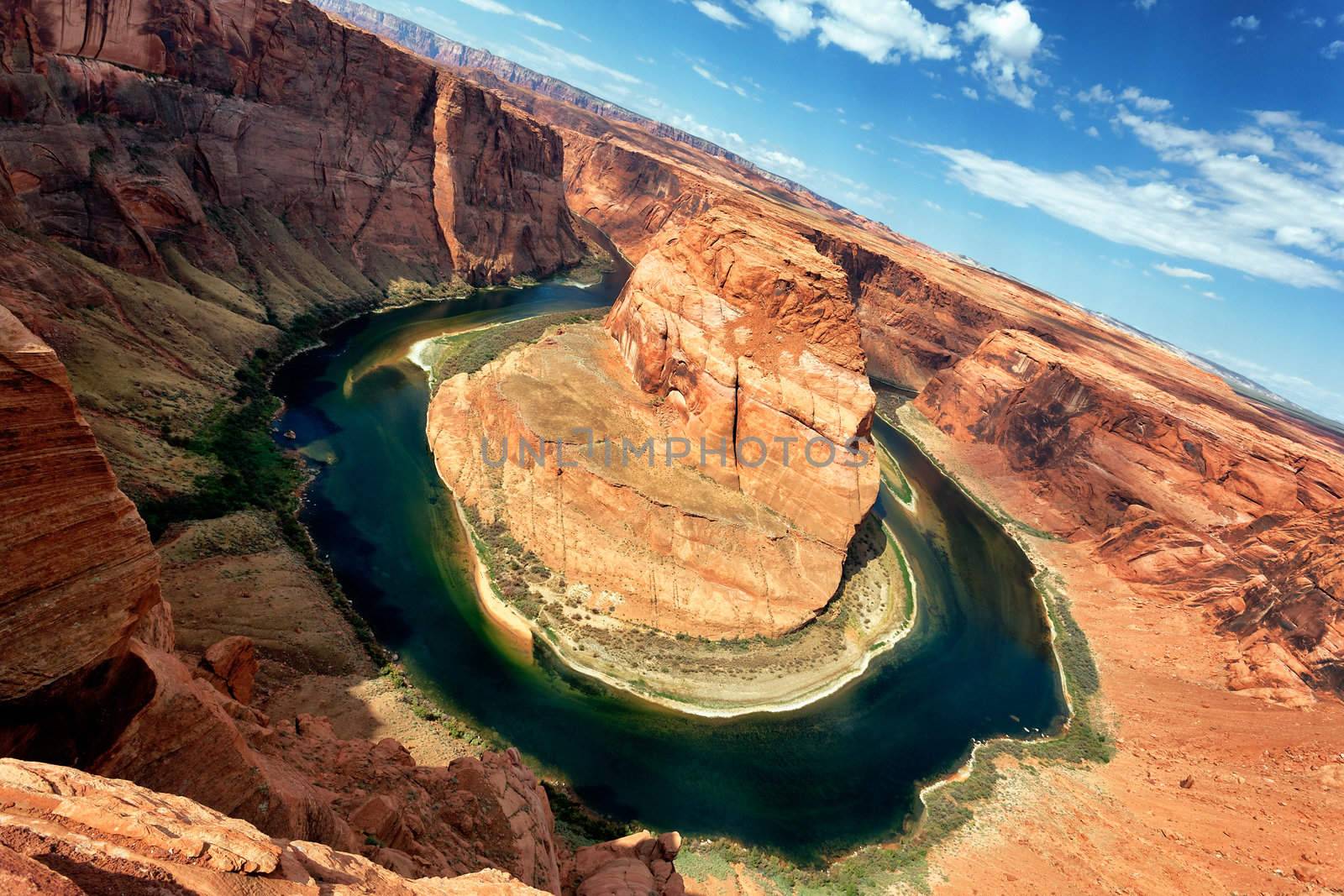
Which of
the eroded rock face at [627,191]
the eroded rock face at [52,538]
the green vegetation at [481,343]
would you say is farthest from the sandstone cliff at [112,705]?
the eroded rock face at [627,191]

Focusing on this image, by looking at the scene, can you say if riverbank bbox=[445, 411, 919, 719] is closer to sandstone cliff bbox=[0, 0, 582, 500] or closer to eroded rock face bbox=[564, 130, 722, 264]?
sandstone cliff bbox=[0, 0, 582, 500]

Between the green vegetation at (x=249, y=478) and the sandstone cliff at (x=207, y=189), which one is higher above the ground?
the sandstone cliff at (x=207, y=189)

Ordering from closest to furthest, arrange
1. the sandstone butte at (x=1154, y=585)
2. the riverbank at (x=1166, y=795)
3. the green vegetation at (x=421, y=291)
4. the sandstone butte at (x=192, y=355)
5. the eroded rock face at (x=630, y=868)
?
the sandstone butte at (x=192, y=355)
the eroded rock face at (x=630, y=868)
the riverbank at (x=1166, y=795)
the sandstone butte at (x=1154, y=585)
the green vegetation at (x=421, y=291)

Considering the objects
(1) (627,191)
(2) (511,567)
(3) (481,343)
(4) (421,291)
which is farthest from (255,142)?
(1) (627,191)

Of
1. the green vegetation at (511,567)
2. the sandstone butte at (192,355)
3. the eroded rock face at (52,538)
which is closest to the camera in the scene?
the sandstone butte at (192,355)

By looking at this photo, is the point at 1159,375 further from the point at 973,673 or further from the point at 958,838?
the point at 958,838

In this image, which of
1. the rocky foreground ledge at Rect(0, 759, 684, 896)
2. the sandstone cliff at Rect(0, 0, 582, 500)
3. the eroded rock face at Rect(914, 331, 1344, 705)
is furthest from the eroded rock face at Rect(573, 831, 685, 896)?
the eroded rock face at Rect(914, 331, 1344, 705)

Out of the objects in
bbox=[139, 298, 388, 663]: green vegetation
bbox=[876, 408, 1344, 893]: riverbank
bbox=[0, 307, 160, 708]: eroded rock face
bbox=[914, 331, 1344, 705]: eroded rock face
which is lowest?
bbox=[139, 298, 388, 663]: green vegetation

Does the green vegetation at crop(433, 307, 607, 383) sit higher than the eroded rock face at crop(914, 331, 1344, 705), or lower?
lower

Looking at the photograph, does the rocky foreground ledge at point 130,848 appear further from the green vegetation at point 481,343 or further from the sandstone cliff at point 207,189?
the green vegetation at point 481,343
